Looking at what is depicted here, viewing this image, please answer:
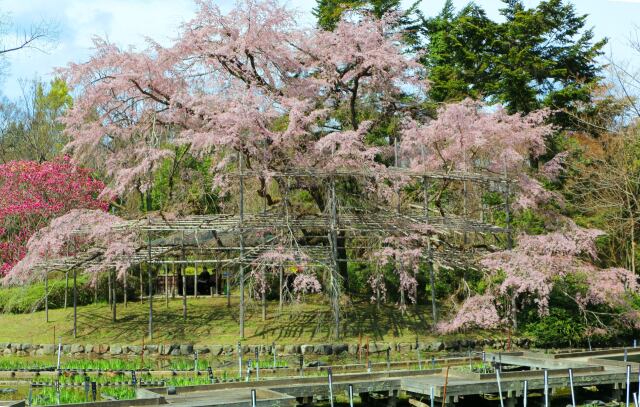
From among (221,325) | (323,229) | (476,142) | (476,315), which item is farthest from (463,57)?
(221,325)

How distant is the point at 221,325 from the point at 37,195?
29.1 ft

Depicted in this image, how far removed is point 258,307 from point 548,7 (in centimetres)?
1582

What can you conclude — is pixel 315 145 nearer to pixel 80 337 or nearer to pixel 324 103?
pixel 324 103

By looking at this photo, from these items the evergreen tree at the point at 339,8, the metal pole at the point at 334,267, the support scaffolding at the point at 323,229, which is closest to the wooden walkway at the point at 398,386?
the metal pole at the point at 334,267

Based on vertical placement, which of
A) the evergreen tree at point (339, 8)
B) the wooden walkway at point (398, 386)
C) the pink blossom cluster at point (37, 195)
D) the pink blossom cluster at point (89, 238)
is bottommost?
the wooden walkway at point (398, 386)

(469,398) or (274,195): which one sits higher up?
(274,195)

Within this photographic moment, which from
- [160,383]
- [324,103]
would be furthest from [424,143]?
[160,383]

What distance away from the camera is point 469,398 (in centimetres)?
1416

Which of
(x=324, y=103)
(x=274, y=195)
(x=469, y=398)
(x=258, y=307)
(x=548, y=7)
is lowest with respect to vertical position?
(x=469, y=398)

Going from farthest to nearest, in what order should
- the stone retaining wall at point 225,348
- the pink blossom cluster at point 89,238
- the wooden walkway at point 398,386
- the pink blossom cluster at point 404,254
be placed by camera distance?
the pink blossom cluster at point 89,238 → the pink blossom cluster at point 404,254 → the stone retaining wall at point 225,348 → the wooden walkway at point 398,386

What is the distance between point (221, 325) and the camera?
68.8 feet

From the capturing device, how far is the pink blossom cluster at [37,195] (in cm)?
2528

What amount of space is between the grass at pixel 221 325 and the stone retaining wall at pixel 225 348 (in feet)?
1.31

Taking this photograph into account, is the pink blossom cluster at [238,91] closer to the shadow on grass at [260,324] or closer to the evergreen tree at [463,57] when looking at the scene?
the shadow on grass at [260,324]
